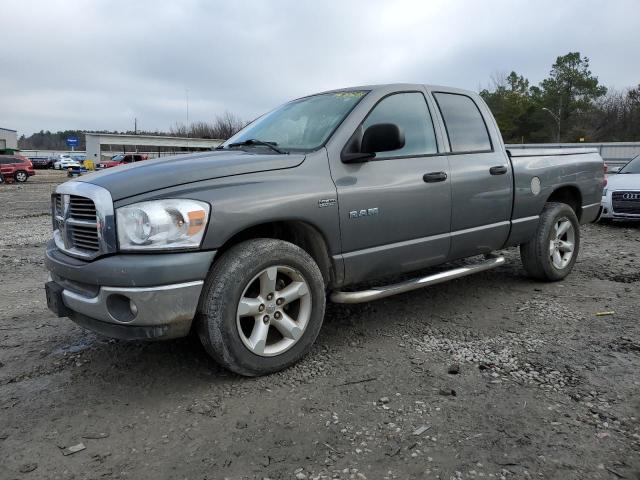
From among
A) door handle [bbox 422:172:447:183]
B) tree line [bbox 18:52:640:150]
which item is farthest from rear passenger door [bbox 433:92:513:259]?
tree line [bbox 18:52:640:150]

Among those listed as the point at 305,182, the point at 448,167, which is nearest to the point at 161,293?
the point at 305,182

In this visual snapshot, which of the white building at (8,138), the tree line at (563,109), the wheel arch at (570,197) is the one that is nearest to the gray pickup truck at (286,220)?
the wheel arch at (570,197)

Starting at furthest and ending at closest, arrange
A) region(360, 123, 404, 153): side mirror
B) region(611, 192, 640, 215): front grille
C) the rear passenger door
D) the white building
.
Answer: the white building
region(611, 192, 640, 215): front grille
the rear passenger door
region(360, 123, 404, 153): side mirror

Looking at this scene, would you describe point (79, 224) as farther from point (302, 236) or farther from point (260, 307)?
point (302, 236)

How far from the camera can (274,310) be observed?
127 inches

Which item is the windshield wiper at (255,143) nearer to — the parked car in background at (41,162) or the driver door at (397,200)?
the driver door at (397,200)

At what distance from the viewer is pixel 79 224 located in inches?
122

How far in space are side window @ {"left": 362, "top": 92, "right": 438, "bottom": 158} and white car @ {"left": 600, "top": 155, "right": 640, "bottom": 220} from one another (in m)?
6.61

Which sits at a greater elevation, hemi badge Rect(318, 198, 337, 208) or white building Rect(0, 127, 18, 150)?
white building Rect(0, 127, 18, 150)

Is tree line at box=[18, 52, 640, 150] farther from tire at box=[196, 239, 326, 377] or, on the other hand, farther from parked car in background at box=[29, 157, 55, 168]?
tire at box=[196, 239, 326, 377]

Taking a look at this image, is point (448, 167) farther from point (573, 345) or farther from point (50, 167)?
point (50, 167)

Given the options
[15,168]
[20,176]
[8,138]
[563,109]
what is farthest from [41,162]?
[563,109]

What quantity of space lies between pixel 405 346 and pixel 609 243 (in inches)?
220

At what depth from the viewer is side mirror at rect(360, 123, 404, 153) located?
3.51 meters
